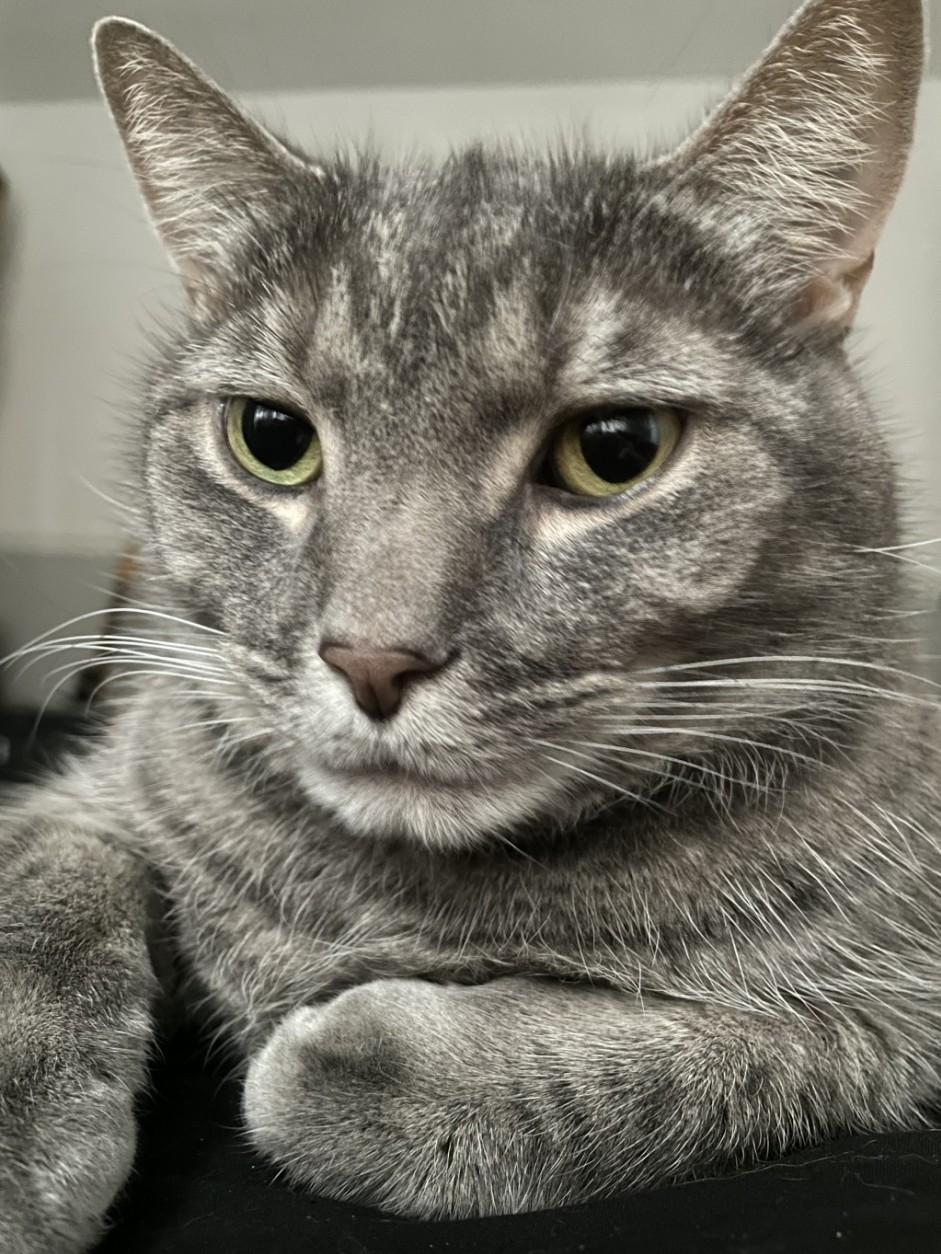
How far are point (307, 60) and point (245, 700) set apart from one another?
54.6 inches

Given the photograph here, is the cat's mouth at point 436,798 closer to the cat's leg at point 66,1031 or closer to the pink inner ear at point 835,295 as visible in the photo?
the cat's leg at point 66,1031

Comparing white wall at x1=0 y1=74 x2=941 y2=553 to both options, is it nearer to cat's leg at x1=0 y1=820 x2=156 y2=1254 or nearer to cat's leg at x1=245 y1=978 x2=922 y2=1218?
cat's leg at x1=0 y1=820 x2=156 y2=1254

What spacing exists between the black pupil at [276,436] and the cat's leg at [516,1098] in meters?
0.43

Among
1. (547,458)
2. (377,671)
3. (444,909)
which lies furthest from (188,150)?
(444,909)

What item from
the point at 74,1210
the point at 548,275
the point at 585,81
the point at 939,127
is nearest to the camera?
the point at 74,1210

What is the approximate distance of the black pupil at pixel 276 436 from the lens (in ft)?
2.63

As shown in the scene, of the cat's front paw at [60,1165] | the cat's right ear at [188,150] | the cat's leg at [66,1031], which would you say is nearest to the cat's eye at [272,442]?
the cat's right ear at [188,150]

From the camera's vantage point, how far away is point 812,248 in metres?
0.84

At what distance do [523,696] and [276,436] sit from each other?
12.9 inches

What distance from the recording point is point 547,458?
2.43 ft

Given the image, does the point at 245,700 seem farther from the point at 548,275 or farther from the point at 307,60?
the point at 307,60

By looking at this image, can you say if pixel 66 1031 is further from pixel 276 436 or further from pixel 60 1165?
pixel 276 436

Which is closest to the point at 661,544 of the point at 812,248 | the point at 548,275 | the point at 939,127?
the point at 548,275

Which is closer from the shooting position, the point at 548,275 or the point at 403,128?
the point at 548,275
